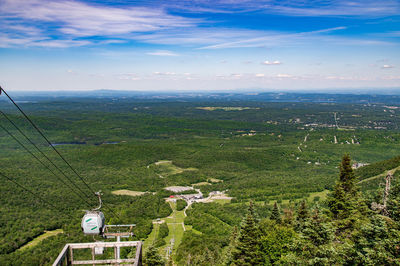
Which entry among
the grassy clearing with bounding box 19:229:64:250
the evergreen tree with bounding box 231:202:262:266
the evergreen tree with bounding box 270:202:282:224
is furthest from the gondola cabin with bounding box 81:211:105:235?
the grassy clearing with bounding box 19:229:64:250

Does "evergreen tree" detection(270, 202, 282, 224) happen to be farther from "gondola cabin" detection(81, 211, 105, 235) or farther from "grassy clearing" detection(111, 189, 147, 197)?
"grassy clearing" detection(111, 189, 147, 197)

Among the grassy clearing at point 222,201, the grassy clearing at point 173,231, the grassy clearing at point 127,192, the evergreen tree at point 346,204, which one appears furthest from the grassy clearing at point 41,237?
the evergreen tree at point 346,204

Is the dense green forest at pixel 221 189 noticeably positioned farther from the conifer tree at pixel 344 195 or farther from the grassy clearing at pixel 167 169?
the grassy clearing at pixel 167 169

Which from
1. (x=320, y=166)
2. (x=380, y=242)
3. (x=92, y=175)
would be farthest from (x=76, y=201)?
(x=320, y=166)

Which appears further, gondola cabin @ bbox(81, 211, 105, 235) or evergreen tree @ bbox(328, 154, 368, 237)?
evergreen tree @ bbox(328, 154, 368, 237)

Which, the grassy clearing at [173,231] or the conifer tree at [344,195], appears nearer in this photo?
the conifer tree at [344,195]

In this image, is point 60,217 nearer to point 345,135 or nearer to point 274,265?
point 274,265
